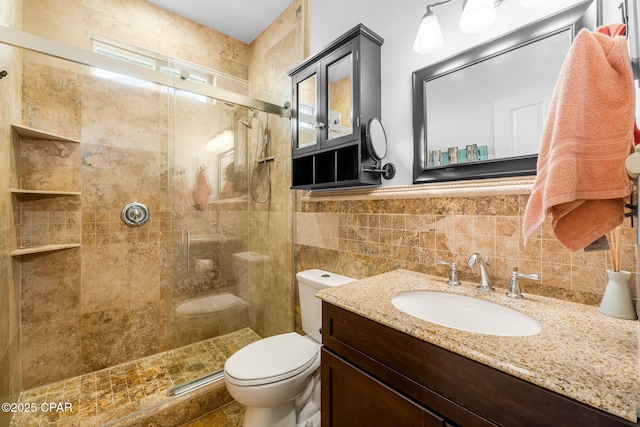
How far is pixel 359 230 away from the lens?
1.51m

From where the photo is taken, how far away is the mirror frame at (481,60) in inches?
33.9

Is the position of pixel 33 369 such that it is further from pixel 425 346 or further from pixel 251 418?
pixel 425 346

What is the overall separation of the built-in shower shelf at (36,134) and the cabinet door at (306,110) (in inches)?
58.3

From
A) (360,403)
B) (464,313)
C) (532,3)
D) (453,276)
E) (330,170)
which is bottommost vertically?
(360,403)

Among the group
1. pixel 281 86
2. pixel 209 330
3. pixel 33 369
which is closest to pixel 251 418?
pixel 209 330

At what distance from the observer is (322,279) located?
1.53m

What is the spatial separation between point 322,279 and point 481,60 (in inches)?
50.1

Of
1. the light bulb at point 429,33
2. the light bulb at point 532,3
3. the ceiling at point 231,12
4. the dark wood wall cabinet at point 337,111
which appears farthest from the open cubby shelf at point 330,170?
the ceiling at point 231,12

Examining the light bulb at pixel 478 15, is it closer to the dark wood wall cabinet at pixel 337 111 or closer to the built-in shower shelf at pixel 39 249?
the dark wood wall cabinet at pixel 337 111

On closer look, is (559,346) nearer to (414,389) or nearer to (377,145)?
(414,389)

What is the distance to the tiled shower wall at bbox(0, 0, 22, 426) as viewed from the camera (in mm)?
1292

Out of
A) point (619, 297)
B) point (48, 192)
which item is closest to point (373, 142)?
point (619, 297)

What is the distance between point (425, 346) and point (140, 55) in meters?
2.69

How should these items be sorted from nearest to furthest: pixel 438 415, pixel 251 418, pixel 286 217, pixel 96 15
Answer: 1. pixel 438 415
2. pixel 251 418
3. pixel 96 15
4. pixel 286 217
